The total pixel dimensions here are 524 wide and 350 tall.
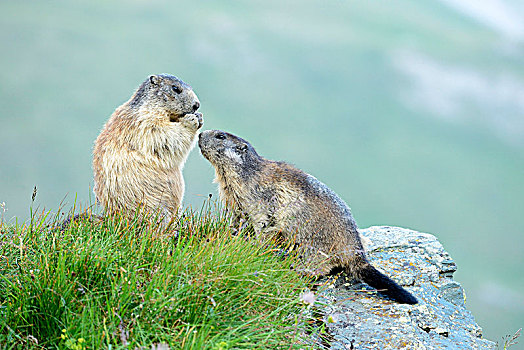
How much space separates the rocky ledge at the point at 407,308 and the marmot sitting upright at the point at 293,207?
0.27 m

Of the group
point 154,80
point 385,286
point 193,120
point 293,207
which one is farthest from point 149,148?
point 385,286

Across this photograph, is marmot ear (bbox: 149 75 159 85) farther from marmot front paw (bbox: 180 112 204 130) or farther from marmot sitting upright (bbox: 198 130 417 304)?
marmot sitting upright (bbox: 198 130 417 304)

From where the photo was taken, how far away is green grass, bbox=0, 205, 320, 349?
4797 mm

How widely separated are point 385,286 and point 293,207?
157 cm

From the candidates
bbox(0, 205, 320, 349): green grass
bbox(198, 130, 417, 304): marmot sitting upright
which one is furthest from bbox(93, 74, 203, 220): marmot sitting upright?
bbox(0, 205, 320, 349): green grass

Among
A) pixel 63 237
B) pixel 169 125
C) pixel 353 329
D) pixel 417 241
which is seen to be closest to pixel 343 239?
pixel 353 329

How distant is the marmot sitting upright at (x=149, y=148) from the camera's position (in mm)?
7723

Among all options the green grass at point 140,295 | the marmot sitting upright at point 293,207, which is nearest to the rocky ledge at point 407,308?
the marmot sitting upright at point 293,207

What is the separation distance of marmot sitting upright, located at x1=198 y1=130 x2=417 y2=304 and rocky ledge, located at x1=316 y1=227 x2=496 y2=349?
27 cm

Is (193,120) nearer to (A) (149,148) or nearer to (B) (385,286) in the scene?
(A) (149,148)

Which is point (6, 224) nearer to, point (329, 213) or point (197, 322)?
point (197, 322)

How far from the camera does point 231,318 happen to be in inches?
202

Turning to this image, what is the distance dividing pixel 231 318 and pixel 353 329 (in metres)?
2.12

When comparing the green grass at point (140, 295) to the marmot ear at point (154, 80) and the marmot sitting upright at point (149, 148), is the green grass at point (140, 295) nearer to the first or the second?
the marmot sitting upright at point (149, 148)
